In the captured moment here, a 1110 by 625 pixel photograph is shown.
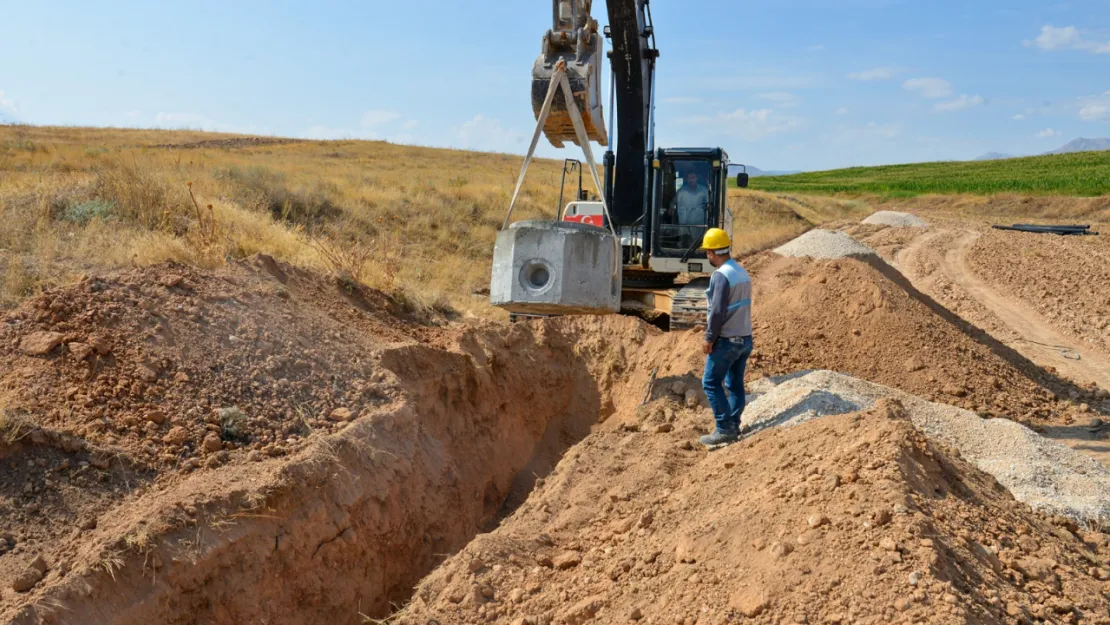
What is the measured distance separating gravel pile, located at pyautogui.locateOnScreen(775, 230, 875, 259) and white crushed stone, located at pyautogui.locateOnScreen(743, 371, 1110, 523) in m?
10.4

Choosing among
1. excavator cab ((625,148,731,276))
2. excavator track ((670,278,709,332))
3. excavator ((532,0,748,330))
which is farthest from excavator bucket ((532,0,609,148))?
excavator cab ((625,148,731,276))

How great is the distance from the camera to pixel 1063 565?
15.1 ft

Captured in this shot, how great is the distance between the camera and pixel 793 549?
454 centimetres

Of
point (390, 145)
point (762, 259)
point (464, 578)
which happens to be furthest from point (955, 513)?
point (390, 145)

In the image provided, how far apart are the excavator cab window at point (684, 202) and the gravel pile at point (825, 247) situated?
755cm

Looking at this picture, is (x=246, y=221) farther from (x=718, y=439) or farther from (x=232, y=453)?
(x=718, y=439)

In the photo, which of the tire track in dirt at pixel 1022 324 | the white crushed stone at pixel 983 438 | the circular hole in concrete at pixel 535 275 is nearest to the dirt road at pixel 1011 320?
the tire track in dirt at pixel 1022 324

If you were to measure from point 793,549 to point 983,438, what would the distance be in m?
4.01

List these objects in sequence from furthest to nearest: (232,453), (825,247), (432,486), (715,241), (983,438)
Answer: (825,247) < (983,438) < (432,486) < (715,241) < (232,453)

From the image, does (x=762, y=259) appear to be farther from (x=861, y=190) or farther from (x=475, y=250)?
(x=861, y=190)

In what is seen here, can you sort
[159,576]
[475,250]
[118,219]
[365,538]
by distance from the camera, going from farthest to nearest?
[475,250]
[118,219]
[365,538]
[159,576]

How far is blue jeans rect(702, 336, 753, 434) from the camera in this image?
21.4 feet

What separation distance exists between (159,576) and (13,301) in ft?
11.2

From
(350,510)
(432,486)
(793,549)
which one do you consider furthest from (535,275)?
(793,549)
